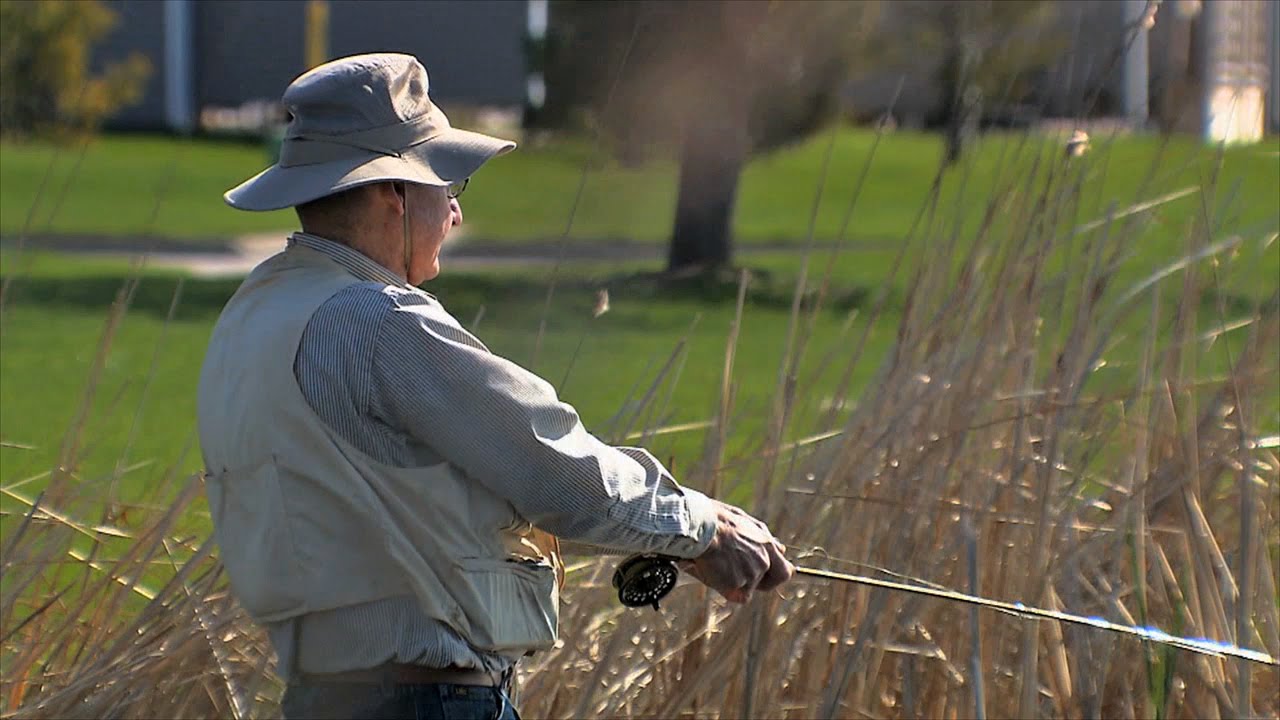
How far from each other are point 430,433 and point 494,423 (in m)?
0.07

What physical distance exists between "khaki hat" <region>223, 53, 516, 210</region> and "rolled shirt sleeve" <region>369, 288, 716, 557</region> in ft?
0.50

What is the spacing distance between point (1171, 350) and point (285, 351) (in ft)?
5.99

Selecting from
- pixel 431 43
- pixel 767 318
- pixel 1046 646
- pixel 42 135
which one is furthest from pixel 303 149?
pixel 767 318

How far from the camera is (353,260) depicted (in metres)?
2.04

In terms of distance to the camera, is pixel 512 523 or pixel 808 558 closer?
pixel 512 523

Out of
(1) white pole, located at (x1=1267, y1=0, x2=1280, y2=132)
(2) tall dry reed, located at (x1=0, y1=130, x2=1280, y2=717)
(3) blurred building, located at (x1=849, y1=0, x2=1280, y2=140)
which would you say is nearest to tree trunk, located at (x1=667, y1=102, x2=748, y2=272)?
(3) blurred building, located at (x1=849, y1=0, x2=1280, y2=140)

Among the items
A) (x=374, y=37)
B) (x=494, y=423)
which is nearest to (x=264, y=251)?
(x=374, y=37)

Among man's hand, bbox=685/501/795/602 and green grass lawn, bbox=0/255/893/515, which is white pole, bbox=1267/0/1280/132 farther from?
man's hand, bbox=685/501/795/602

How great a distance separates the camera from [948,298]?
3219 millimetres

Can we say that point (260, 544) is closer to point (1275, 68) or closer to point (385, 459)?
point (385, 459)

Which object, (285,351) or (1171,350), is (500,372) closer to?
(285,351)

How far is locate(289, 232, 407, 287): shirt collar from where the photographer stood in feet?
6.65

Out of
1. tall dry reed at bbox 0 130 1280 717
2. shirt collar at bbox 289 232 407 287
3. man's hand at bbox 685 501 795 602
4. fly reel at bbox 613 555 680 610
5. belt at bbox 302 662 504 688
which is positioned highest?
shirt collar at bbox 289 232 407 287

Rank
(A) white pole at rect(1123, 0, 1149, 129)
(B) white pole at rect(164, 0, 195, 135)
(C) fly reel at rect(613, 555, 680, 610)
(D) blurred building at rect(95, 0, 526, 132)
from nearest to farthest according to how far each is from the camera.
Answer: (C) fly reel at rect(613, 555, 680, 610) → (A) white pole at rect(1123, 0, 1149, 129) → (D) blurred building at rect(95, 0, 526, 132) → (B) white pole at rect(164, 0, 195, 135)
